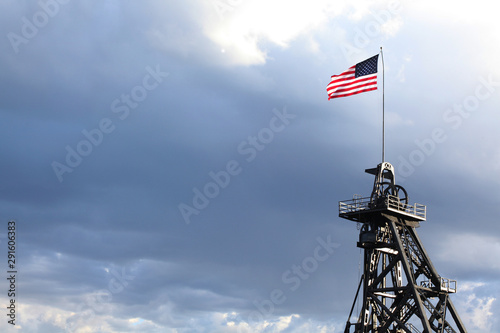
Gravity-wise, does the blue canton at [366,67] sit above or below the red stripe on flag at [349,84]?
above

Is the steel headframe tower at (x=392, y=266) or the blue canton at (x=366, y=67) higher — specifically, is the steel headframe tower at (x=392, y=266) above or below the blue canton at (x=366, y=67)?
below

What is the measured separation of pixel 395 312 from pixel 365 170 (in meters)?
15.6

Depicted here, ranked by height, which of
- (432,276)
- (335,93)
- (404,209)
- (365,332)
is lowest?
(365,332)

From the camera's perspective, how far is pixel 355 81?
7544 centimetres

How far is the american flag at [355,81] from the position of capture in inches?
2955

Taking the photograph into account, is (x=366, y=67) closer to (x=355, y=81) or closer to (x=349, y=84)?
(x=355, y=81)

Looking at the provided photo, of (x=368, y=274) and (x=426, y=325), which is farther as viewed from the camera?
(x=368, y=274)

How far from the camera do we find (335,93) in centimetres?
7531

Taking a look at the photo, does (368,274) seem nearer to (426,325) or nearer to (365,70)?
(426,325)

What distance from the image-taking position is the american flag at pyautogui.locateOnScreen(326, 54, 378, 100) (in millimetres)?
75062

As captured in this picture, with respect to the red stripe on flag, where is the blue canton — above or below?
above

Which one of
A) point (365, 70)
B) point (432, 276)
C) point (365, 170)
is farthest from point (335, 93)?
point (432, 276)

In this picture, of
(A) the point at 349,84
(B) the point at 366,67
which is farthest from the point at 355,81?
(B) the point at 366,67

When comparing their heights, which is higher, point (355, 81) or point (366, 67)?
point (366, 67)
